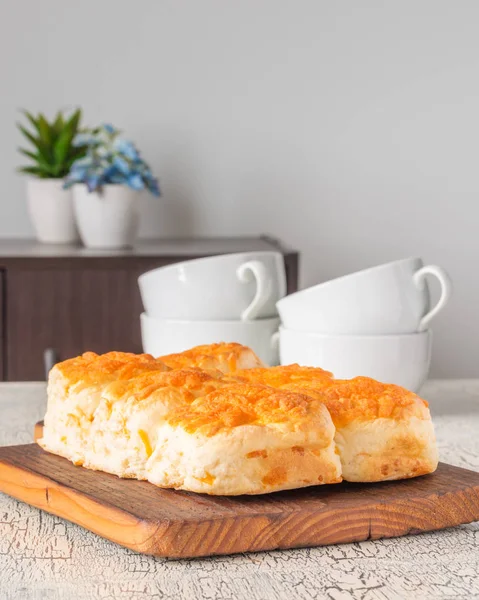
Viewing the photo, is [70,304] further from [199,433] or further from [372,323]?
[199,433]

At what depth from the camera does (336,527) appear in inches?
23.9

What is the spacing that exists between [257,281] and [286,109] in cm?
208

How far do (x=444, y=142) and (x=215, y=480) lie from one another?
284cm

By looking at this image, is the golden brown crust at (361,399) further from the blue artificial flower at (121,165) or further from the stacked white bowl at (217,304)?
the blue artificial flower at (121,165)

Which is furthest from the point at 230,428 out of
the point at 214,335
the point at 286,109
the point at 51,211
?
the point at 286,109

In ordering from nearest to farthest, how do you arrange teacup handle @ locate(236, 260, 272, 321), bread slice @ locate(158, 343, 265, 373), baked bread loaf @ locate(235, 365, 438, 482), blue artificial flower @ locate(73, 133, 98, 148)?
baked bread loaf @ locate(235, 365, 438, 482)
bread slice @ locate(158, 343, 265, 373)
teacup handle @ locate(236, 260, 272, 321)
blue artificial flower @ locate(73, 133, 98, 148)

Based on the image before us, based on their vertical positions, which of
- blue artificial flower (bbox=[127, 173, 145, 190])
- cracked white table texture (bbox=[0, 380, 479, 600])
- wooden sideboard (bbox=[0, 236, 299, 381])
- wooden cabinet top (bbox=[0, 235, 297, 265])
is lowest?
wooden sideboard (bbox=[0, 236, 299, 381])

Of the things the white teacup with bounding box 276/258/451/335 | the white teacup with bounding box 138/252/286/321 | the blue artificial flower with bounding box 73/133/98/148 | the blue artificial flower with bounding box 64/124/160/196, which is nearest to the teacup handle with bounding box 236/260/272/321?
the white teacup with bounding box 138/252/286/321

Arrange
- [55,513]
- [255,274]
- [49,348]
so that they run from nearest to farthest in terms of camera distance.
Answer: [55,513] → [255,274] → [49,348]

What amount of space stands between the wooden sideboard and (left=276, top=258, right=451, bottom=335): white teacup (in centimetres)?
137

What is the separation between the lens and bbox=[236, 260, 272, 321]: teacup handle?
4.11ft

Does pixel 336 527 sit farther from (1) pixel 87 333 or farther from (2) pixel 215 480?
(1) pixel 87 333

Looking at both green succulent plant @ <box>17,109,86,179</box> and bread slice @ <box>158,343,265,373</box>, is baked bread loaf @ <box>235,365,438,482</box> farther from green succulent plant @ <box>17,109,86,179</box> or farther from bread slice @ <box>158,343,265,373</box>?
green succulent plant @ <box>17,109,86,179</box>

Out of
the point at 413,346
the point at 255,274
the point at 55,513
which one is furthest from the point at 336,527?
the point at 255,274
